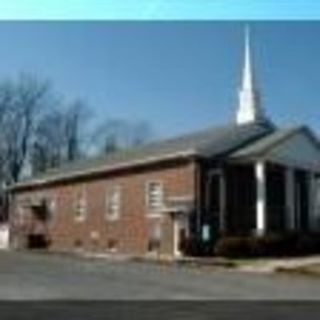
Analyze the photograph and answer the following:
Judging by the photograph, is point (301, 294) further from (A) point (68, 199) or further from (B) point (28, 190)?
(B) point (28, 190)

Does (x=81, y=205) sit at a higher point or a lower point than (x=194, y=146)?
lower

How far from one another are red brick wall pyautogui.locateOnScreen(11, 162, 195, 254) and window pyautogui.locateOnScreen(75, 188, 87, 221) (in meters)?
0.31

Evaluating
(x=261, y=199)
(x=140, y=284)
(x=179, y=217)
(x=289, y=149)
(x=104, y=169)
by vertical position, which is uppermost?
(x=289, y=149)

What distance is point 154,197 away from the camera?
2034 inches

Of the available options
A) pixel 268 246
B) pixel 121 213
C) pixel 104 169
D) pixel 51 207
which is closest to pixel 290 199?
pixel 268 246

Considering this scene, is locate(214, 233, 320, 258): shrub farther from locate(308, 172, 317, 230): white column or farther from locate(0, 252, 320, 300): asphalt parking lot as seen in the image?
locate(0, 252, 320, 300): asphalt parking lot

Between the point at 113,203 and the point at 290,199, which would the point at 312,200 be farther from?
the point at 113,203

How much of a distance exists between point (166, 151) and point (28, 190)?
1826 centimetres

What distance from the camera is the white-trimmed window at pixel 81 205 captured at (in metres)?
58.6

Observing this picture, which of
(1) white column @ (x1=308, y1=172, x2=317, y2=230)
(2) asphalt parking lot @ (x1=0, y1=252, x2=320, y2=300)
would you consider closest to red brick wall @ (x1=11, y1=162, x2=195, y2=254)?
(1) white column @ (x1=308, y1=172, x2=317, y2=230)

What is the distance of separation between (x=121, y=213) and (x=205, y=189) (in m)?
7.08

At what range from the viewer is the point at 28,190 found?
221ft

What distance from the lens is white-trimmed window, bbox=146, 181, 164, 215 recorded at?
50.9 meters

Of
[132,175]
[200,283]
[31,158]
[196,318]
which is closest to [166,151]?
[132,175]
